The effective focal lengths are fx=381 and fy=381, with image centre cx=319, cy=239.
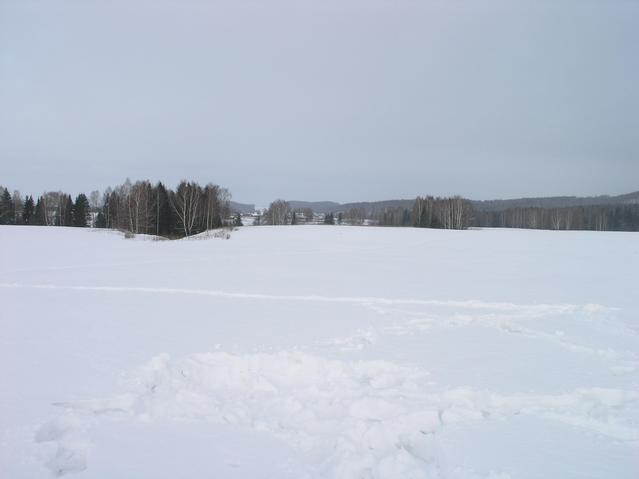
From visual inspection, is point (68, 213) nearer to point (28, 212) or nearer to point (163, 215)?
point (28, 212)

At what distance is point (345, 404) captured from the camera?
3.70 meters

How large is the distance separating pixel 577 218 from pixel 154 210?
78952mm

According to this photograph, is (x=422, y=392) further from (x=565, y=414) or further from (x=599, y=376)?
(x=599, y=376)

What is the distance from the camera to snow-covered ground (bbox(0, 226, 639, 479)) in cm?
290

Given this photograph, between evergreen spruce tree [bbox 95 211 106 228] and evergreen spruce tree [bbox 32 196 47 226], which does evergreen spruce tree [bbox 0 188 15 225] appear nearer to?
evergreen spruce tree [bbox 32 196 47 226]

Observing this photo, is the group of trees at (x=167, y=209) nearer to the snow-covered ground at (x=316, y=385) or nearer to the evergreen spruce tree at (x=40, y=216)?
the evergreen spruce tree at (x=40, y=216)

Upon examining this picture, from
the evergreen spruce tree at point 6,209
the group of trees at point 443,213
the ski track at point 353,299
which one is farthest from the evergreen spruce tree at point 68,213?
the ski track at point 353,299

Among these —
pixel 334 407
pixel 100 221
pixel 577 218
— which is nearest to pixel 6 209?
pixel 100 221

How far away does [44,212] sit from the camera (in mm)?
58531

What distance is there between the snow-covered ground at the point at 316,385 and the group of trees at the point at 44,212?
5732cm

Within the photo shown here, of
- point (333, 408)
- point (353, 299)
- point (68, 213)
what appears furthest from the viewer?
point (68, 213)

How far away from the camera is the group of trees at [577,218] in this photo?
76.7 meters

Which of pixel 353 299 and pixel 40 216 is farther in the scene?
pixel 40 216

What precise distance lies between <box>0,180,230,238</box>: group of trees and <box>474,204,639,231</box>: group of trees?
6395 cm
